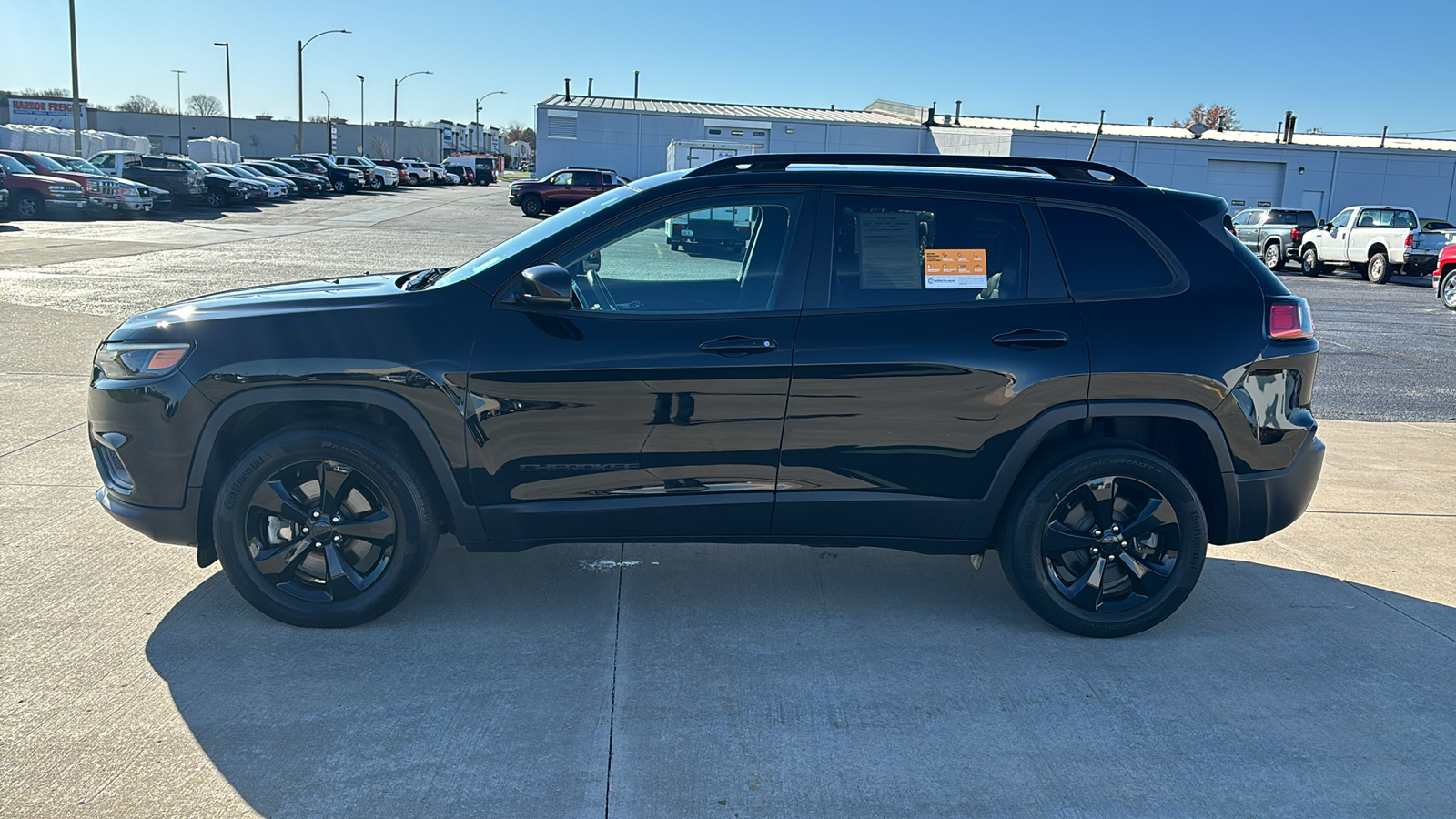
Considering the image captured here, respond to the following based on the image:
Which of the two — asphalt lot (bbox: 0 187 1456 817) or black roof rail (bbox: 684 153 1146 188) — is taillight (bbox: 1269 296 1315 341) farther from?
asphalt lot (bbox: 0 187 1456 817)

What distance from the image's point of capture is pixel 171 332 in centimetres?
403

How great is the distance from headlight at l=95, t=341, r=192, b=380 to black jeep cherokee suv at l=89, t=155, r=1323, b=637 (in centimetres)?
1

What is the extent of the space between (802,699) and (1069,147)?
48490 mm

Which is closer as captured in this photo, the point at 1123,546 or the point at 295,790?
the point at 295,790

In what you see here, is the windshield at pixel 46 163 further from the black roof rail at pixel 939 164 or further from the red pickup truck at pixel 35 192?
the black roof rail at pixel 939 164


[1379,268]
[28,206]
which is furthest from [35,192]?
[1379,268]

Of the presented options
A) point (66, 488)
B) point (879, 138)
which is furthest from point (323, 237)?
point (879, 138)

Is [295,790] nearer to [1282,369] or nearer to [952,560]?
[952,560]

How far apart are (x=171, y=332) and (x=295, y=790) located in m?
1.85

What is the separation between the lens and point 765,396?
4008 mm

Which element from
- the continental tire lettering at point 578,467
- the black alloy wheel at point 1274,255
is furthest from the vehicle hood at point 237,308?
the black alloy wheel at point 1274,255

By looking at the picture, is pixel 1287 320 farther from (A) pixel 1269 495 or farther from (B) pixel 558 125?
(B) pixel 558 125

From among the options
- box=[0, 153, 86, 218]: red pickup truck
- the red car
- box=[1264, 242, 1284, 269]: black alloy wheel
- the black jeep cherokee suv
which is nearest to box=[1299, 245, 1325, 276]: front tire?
box=[1264, 242, 1284, 269]: black alloy wheel

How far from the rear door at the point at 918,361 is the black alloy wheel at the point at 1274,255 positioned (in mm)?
28271
